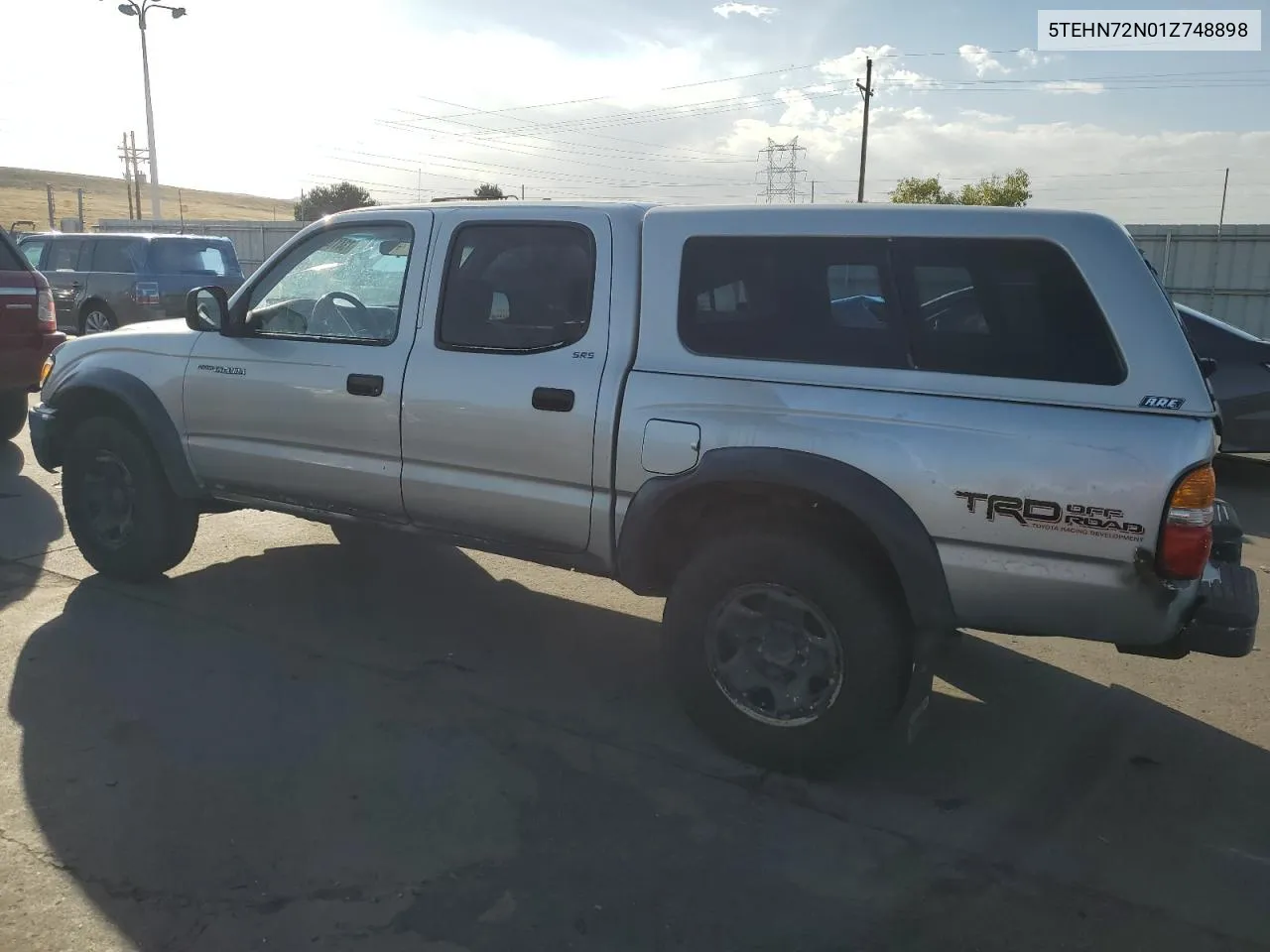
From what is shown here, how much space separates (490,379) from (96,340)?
252cm

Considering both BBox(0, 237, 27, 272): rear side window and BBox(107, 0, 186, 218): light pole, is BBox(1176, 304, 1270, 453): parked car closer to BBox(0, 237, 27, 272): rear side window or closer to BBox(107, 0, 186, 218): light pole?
BBox(0, 237, 27, 272): rear side window

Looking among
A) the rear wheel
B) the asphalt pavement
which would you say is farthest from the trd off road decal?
the rear wheel

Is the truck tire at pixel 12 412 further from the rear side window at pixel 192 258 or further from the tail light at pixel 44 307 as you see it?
the rear side window at pixel 192 258

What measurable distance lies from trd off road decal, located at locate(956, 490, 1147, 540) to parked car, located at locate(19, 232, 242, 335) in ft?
42.6

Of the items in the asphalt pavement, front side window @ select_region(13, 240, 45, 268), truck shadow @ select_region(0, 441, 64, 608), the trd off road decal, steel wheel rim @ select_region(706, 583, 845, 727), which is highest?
front side window @ select_region(13, 240, 45, 268)

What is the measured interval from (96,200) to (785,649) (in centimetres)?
11461

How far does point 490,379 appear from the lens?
4016 mm

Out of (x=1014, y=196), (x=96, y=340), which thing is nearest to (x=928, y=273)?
(x=96, y=340)

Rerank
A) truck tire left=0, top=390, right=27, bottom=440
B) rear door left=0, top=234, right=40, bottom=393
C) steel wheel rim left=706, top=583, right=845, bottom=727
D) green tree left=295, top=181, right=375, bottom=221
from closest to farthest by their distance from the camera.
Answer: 1. steel wheel rim left=706, top=583, right=845, bottom=727
2. rear door left=0, top=234, right=40, bottom=393
3. truck tire left=0, top=390, right=27, bottom=440
4. green tree left=295, top=181, right=375, bottom=221

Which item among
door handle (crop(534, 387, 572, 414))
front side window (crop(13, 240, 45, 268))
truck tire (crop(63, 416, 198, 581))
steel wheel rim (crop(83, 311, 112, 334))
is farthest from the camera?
front side window (crop(13, 240, 45, 268))

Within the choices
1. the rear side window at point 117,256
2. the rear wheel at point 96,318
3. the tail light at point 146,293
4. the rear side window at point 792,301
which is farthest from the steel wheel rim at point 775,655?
the rear wheel at point 96,318

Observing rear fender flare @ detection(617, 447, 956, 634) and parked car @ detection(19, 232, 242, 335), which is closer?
rear fender flare @ detection(617, 447, 956, 634)

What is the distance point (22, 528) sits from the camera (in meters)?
6.35

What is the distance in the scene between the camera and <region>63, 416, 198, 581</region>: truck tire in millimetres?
5102
